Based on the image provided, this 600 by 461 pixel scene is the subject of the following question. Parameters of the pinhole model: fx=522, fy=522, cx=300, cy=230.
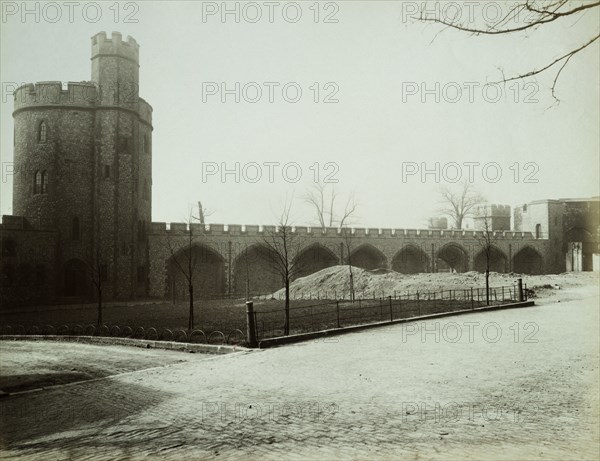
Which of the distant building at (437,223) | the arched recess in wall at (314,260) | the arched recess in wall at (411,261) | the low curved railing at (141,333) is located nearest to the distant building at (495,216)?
the distant building at (437,223)

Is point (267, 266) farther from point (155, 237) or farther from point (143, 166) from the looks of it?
point (143, 166)

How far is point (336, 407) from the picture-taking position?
655cm

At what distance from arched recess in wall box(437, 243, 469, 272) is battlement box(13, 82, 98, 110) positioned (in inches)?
1182

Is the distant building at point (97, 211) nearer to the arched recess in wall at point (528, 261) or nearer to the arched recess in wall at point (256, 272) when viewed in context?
the arched recess in wall at point (256, 272)

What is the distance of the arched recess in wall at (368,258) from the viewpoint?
42.3 m

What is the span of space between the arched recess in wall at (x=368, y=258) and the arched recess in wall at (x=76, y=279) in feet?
65.6

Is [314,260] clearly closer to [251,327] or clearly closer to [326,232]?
[326,232]

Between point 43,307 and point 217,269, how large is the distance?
41.2 ft

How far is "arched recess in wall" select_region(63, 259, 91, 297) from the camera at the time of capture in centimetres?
3191

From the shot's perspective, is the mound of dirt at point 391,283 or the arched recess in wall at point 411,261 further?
the arched recess in wall at point 411,261

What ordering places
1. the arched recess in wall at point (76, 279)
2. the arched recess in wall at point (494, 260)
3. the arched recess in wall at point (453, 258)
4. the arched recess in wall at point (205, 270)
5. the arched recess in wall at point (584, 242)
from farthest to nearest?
the arched recess in wall at point (494, 260) < the arched recess in wall at point (453, 258) < the arched recess in wall at point (584, 242) < the arched recess in wall at point (205, 270) < the arched recess in wall at point (76, 279)

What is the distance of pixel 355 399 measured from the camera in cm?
692

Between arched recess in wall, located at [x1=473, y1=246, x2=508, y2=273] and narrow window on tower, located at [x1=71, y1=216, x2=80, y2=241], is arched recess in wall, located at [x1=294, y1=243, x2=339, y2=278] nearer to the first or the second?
arched recess in wall, located at [x1=473, y1=246, x2=508, y2=273]

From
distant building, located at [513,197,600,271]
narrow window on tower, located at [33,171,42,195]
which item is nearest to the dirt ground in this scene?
narrow window on tower, located at [33,171,42,195]
